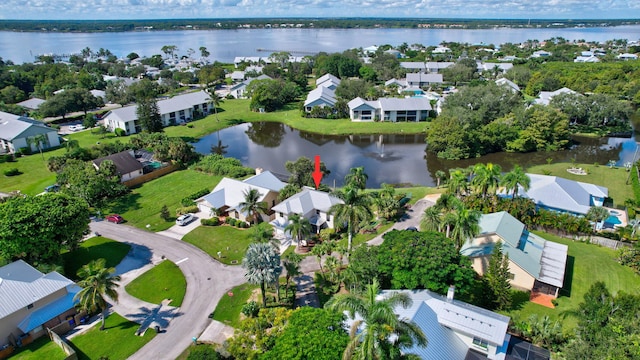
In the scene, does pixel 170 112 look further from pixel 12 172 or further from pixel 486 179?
pixel 486 179

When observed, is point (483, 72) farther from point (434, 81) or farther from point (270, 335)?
point (270, 335)

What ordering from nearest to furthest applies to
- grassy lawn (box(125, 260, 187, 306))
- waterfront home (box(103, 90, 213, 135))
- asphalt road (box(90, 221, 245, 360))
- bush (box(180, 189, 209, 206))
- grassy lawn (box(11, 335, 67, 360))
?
grassy lawn (box(11, 335, 67, 360))
asphalt road (box(90, 221, 245, 360))
grassy lawn (box(125, 260, 187, 306))
bush (box(180, 189, 209, 206))
waterfront home (box(103, 90, 213, 135))

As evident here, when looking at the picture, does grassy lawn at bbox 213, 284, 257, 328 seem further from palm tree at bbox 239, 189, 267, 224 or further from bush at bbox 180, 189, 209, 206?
bush at bbox 180, 189, 209, 206

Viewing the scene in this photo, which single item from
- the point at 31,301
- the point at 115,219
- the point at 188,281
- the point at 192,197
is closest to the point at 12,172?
the point at 115,219

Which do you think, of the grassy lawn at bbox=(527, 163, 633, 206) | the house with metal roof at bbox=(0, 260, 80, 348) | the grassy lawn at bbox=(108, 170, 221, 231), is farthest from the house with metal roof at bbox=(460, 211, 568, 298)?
the grassy lawn at bbox=(108, 170, 221, 231)

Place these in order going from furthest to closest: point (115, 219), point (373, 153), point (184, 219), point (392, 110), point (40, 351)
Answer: point (392, 110) < point (373, 153) < point (115, 219) < point (184, 219) < point (40, 351)

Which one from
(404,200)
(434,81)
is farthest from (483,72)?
(404,200)

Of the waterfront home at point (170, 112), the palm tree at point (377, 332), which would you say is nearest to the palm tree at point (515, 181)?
the palm tree at point (377, 332)
